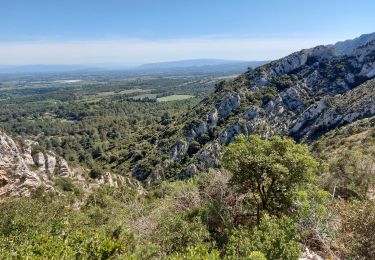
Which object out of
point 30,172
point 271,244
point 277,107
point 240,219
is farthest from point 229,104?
point 271,244

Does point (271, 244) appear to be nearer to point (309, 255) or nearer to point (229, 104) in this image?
point (309, 255)

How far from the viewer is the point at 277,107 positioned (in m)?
113

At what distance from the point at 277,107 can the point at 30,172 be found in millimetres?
80902

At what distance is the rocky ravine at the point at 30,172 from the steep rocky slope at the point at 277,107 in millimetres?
27422

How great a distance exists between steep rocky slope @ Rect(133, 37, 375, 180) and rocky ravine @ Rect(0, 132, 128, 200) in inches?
1080

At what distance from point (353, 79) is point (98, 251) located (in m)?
116

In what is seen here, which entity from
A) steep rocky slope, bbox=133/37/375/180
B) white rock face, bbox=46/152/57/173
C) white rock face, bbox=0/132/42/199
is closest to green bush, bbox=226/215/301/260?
white rock face, bbox=0/132/42/199

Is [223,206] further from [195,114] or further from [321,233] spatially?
[195,114]

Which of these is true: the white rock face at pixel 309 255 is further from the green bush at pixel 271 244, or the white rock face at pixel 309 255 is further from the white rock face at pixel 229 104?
the white rock face at pixel 229 104

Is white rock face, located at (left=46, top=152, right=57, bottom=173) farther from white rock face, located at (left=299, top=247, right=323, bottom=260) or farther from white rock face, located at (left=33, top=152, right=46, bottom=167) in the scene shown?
white rock face, located at (left=299, top=247, right=323, bottom=260)

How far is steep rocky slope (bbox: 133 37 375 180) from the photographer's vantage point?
93.8 metres

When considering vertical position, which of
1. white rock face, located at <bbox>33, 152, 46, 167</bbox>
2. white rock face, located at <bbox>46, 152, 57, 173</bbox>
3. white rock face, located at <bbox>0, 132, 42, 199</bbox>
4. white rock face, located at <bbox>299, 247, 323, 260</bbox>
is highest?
white rock face, located at <bbox>299, 247, 323, 260</bbox>

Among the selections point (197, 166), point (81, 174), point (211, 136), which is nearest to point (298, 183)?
point (81, 174)

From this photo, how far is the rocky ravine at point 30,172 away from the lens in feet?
155
